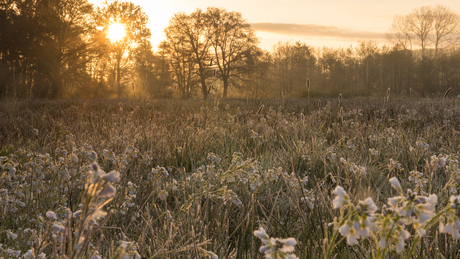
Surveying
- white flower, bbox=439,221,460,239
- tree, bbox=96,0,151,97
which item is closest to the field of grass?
white flower, bbox=439,221,460,239

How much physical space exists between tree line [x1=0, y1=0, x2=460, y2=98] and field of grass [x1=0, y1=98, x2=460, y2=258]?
7.62 feet

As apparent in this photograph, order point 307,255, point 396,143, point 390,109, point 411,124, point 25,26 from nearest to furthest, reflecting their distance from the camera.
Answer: point 307,255
point 396,143
point 411,124
point 390,109
point 25,26

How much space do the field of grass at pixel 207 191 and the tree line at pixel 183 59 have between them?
2324 mm

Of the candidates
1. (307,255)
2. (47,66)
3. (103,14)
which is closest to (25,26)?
(47,66)

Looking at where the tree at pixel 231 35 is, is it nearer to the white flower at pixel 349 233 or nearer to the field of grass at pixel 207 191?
the field of grass at pixel 207 191

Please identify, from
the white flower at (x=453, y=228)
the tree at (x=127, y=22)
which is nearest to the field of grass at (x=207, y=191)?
A: the white flower at (x=453, y=228)

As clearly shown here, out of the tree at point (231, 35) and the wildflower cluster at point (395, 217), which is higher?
the tree at point (231, 35)

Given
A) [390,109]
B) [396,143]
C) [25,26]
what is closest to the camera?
[396,143]

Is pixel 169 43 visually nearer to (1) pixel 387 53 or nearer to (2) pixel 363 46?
(1) pixel 387 53

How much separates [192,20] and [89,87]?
60.6 feet

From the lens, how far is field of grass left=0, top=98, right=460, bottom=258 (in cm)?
119

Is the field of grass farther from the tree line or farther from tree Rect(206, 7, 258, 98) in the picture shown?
tree Rect(206, 7, 258, 98)

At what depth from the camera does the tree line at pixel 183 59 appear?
20.2m

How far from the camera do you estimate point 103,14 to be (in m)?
32.8
